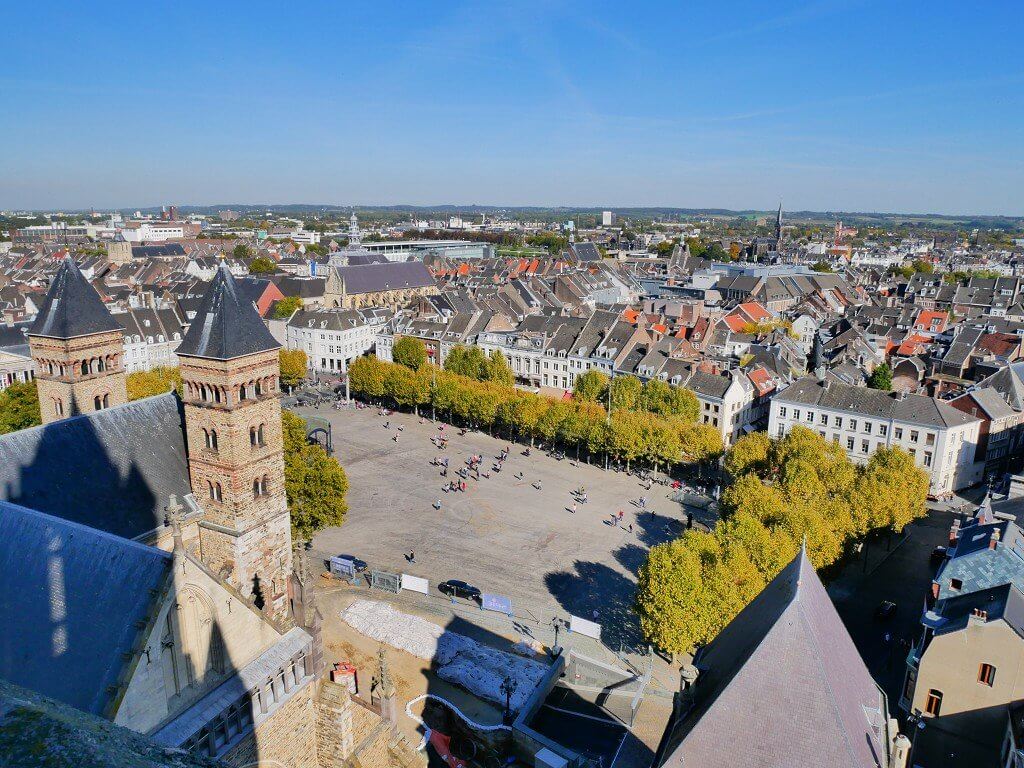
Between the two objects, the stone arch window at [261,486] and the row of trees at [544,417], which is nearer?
the stone arch window at [261,486]

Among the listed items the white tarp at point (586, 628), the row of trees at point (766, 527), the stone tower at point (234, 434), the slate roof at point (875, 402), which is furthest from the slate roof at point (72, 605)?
the slate roof at point (875, 402)

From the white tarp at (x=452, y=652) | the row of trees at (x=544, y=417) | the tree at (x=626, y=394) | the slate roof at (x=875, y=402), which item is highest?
the slate roof at (x=875, y=402)

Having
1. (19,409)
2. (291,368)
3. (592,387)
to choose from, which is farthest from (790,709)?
(291,368)

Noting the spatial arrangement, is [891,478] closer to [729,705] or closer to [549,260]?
[729,705]

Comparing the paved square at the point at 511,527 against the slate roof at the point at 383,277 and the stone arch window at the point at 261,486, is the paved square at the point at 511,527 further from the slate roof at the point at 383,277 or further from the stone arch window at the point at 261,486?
the slate roof at the point at 383,277

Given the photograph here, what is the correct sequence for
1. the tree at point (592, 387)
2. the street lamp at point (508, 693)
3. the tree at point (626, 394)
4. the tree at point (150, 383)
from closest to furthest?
the street lamp at point (508, 693), the tree at point (150, 383), the tree at point (626, 394), the tree at point (592, 387)

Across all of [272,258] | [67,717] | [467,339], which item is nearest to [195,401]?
Result: [67,717]

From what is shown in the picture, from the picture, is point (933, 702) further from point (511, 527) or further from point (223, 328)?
point (223, 328)
